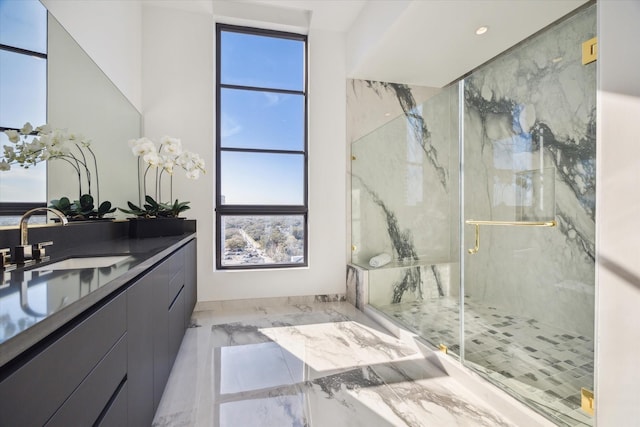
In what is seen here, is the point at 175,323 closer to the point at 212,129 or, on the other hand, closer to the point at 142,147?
the point at 142,147

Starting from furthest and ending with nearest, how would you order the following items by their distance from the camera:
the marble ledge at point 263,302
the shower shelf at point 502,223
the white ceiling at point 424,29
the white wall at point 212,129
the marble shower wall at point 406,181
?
the marble ledge at point 263,302 → the white wall at point 212,129 → the marble shower wall at point 406,181 → the white ceiling at point 424,29 → the shower shelf at point 502,223

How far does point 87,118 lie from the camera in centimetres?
195

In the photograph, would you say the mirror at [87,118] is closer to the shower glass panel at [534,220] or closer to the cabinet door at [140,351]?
the cabinet door at [140,351]

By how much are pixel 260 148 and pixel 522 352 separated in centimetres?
285

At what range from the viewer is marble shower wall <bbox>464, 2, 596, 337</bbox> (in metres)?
1.65

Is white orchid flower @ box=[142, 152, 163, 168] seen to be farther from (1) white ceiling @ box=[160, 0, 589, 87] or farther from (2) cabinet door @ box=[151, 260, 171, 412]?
(1) white ceiling @ box=[160, 0, 589, 87]

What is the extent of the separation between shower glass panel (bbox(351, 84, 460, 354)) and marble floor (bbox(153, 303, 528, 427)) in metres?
0.43

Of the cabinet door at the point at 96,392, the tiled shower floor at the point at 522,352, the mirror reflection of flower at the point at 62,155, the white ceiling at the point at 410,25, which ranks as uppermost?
the white ceiling at the point at 410,25

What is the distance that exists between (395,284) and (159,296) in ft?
7.26

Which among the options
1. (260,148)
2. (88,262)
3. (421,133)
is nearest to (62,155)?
(88,262)

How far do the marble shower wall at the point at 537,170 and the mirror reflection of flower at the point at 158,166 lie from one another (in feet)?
7.25

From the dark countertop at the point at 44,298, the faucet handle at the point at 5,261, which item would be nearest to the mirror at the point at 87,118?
the faucet handle at the point at 5,261

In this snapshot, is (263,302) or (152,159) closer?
(152,159)

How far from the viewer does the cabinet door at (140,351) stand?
1.03m
